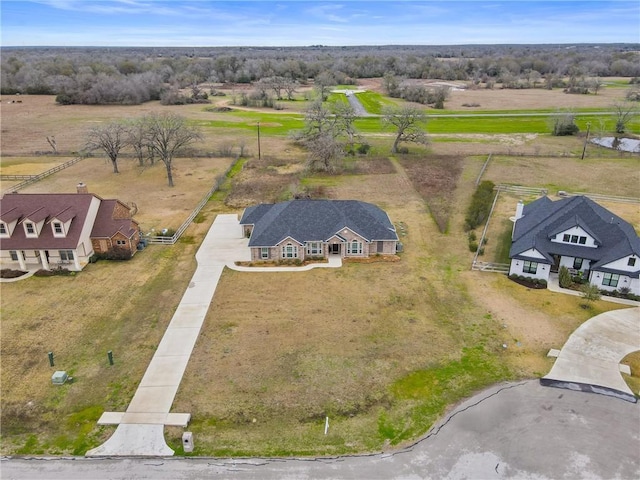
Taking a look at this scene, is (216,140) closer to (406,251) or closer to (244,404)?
(406,251)

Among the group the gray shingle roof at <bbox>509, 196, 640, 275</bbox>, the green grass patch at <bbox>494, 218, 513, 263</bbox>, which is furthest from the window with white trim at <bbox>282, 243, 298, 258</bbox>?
the gray shingle roof at <bbox>509, 196, 640, 275</bbox>

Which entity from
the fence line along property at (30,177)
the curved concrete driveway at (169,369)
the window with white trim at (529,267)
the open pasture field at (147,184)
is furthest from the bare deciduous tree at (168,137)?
the window with white trim at (529,267)

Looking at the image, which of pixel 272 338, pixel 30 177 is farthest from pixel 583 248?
pixel 30 177

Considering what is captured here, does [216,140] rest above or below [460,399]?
above

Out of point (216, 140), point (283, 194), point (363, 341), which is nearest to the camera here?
point (363, 341)

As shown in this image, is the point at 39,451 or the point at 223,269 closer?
the point at 39,451

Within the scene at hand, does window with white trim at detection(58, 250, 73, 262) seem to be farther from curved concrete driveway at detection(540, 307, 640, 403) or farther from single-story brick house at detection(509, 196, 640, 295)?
curved concrete driveway at detection(540, 307, 640, 403)

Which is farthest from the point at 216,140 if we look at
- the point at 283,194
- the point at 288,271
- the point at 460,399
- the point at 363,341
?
the point at 460,399
